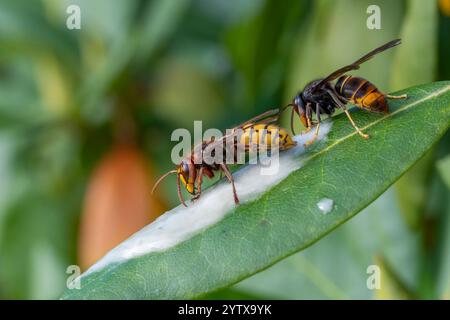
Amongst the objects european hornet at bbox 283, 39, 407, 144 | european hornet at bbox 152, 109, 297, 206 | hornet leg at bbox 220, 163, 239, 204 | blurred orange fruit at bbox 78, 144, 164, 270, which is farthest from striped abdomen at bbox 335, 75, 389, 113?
blurred orange fruit at bbox 78, 144, 164, 270

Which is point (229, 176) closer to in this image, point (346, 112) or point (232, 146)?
point (232, 146)

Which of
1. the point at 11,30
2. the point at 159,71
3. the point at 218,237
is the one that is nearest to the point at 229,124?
the point at 159,71

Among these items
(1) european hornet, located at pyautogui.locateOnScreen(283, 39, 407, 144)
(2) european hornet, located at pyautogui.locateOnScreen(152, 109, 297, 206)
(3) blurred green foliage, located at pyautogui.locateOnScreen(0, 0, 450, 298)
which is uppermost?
(3) blurred green foliage, located at pyautogui.locateOnScreen(0, 0, 450, 298)

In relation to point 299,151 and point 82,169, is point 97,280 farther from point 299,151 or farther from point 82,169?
point 82,169

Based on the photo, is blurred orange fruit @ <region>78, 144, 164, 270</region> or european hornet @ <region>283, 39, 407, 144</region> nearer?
european hornet @ <region>283, 39, 407, 144</region>

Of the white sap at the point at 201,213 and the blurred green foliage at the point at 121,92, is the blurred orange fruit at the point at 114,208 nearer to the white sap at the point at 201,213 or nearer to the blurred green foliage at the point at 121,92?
the blurred green foliage at the point at 121,92

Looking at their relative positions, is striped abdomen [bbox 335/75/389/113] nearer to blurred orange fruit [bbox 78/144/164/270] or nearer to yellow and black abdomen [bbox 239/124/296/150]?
yellow and black abdomen [bbox 239/124/296/150]
